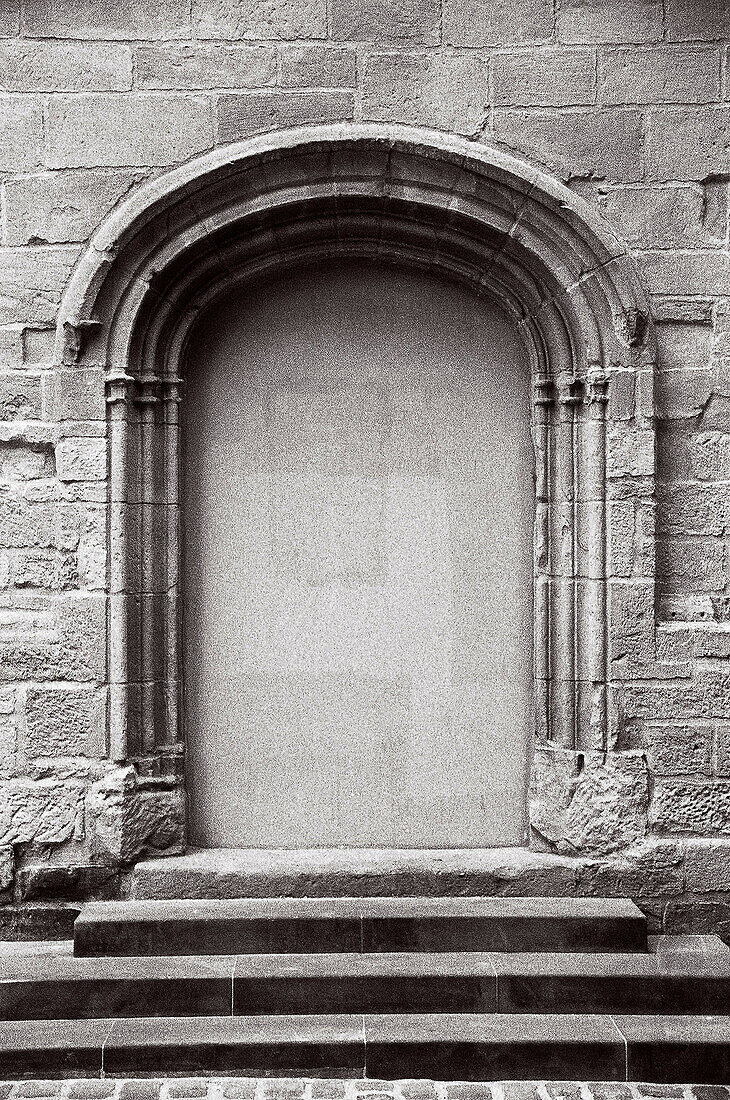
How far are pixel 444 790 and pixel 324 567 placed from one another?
1.24 metres

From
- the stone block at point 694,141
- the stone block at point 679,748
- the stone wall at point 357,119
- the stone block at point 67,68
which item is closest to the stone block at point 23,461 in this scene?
the stone wall at point 357,119

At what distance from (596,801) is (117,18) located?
13.7 ft

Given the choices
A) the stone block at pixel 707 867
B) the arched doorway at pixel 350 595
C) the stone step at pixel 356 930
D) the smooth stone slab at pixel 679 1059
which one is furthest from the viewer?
the arched doorway at pixel 350 595

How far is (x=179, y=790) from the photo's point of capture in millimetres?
4590

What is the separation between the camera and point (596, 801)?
14.5 feet

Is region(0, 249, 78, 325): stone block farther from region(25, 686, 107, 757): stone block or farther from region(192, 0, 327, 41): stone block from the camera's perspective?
region(25, 686, 107, 757): stone block

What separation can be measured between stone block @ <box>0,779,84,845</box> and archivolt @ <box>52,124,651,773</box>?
34cm

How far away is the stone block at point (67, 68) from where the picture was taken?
4.41m

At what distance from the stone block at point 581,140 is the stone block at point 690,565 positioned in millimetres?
1677

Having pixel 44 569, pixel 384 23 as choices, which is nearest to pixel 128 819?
pixel 44 569

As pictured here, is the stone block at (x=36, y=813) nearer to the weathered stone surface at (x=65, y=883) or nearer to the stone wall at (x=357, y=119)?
the stone wall at (x=357, y=119)

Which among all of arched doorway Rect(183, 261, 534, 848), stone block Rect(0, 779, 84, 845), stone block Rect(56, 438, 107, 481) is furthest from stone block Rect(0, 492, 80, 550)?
stone block Rect(0, 779, 84, 845)

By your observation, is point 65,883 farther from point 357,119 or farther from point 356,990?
point 357,119

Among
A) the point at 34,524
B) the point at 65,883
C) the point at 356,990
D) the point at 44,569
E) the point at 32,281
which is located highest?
the point at 32,281
